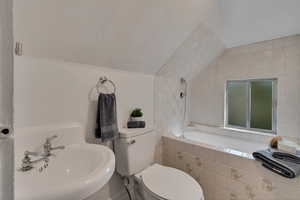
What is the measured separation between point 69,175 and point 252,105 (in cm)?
278

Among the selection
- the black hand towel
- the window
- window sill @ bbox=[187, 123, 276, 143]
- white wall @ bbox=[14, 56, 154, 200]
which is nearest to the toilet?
the black hand towel

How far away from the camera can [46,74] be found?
1.11 m

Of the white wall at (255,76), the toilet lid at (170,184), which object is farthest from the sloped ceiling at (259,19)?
the toilet lid at (170,184)

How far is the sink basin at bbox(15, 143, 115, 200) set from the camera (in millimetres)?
589

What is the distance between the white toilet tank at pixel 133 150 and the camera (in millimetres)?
1447

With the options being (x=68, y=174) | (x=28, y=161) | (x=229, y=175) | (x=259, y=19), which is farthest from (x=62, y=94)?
(x=259, y=19)

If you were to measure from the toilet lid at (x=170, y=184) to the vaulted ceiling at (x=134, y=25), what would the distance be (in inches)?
46.0

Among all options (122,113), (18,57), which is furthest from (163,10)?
(18,57)

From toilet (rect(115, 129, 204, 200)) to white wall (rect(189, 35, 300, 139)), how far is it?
1.61 meters

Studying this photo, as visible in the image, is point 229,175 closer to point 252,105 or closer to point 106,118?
point 106,118

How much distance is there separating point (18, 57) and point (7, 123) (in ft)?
3.06

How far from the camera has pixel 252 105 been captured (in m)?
2.47

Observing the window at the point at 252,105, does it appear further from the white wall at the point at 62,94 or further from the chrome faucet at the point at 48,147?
the chrome faucet at the point at 48,147

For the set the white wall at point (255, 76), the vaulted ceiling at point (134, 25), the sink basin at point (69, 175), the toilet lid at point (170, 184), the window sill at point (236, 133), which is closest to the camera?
the sink basin at point (69, 175)
